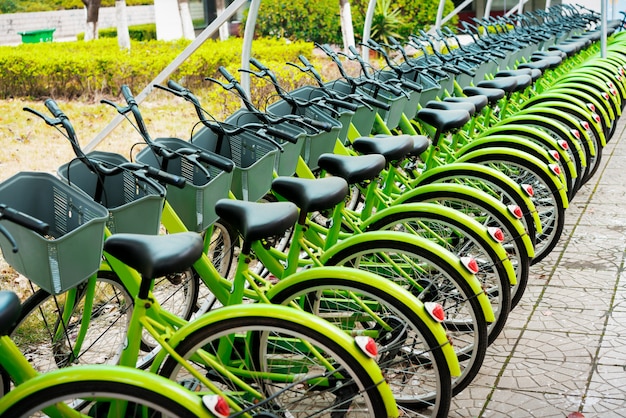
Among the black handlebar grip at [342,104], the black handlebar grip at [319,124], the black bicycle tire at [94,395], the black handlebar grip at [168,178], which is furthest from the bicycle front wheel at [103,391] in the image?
the black handlebar grip at [342,104]

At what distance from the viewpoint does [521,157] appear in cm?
476

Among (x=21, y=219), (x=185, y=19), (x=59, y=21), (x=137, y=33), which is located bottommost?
(x=137, y=33)

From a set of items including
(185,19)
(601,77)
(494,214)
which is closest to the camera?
(494,214)

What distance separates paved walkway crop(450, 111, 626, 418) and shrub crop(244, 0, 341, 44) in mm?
9507

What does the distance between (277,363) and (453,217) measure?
3.45 feet

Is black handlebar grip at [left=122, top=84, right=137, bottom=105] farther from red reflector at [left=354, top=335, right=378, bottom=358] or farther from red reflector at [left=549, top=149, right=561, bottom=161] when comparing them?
red reflector at [left=549, top=149, right=561, bottom=161]

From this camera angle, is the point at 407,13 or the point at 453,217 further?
the point at 407,13

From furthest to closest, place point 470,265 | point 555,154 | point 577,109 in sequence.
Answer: point 577,109 < point 555,154 < point 470,265

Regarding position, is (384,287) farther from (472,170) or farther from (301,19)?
(301,19)

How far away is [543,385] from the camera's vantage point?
387 cm

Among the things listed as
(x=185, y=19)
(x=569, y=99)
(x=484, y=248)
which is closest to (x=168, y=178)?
(x=484, y=248)

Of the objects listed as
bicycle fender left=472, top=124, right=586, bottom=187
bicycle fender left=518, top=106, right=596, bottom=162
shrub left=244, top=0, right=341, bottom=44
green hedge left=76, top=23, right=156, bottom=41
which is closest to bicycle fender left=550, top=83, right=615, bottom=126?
bicycle fender left=518, top=106, right=596, bottom=162

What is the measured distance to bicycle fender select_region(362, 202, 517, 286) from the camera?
375cm

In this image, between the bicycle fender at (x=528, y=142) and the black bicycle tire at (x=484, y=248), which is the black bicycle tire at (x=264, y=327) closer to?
the black bicycle tire at (x=484, y=248)
